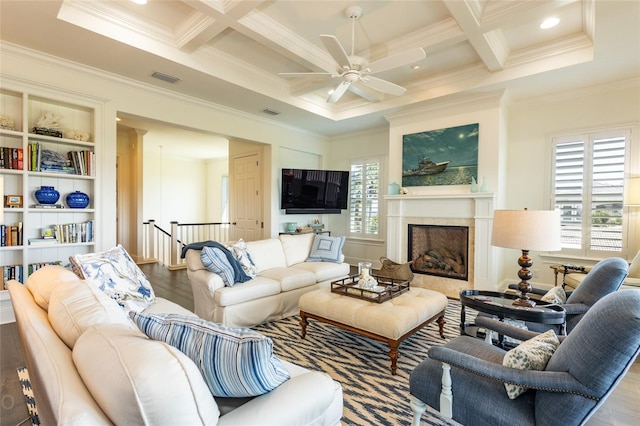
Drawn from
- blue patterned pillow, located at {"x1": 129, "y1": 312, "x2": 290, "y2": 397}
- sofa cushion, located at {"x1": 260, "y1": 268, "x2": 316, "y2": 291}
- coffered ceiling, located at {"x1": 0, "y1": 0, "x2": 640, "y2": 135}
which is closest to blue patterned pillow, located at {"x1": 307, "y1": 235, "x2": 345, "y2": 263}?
sofa cushion, located at {"x1": 260, "y1": 268, "x2": 316, "y2": 291}

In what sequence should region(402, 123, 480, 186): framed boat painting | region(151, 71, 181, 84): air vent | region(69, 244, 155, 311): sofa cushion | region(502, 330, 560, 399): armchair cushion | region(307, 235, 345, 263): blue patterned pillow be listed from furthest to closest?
region(402, 123, 480, 186): framed boat painting
region(307, 235, 345, 263): blue patterned pillow
region(151, 71, 181, 84): air vent
region(69, 244, 155, 311): sofa cushion
region(502, 330, 560, 399): armchair cushion

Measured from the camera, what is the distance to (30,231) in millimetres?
3562

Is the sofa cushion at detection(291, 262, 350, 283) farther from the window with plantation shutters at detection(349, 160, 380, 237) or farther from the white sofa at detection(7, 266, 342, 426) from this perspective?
the white sofa at detection(7, 266, 342, 426)

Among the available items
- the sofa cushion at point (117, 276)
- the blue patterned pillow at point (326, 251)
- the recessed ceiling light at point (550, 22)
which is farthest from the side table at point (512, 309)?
the recessed ceiling light at point (550, 22)

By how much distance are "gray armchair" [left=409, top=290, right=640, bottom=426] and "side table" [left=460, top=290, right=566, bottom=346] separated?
758mm

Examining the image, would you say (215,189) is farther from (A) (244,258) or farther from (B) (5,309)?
(A) (244,258)

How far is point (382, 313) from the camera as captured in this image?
2.48m

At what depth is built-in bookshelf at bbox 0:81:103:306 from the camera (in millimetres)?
3334

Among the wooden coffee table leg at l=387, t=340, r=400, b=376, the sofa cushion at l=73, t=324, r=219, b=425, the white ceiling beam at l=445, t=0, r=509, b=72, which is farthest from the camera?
the white ceiling beam at l=445, t=0, r=509, b=72

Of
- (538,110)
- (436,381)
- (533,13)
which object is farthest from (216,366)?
(538,110)

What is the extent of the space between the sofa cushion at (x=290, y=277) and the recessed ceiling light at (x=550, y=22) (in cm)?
367

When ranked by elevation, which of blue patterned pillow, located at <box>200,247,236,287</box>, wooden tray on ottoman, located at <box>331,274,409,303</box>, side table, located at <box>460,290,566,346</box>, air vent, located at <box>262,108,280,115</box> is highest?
air vent, located at <box>262,108,280,115</box>

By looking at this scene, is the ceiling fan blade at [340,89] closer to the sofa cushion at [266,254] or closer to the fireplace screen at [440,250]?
the sofa cushion at [266,254]

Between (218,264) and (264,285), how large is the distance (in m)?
0.53
